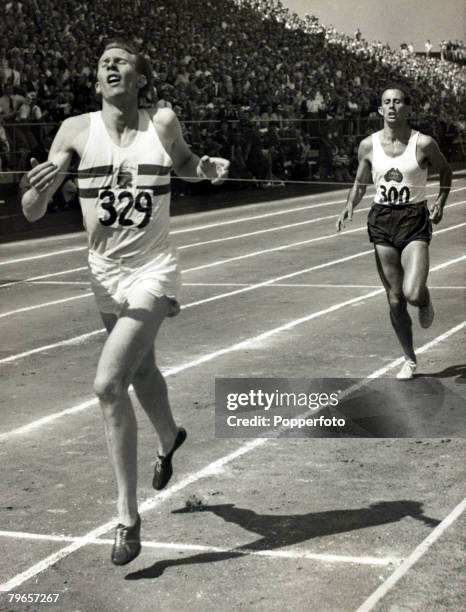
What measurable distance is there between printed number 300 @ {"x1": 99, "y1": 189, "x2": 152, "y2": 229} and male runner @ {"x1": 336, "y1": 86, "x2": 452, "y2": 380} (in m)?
3.57

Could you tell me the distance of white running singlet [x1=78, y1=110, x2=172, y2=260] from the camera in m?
5.01

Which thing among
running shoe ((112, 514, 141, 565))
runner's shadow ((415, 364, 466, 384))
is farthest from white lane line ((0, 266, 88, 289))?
running shoe ((112, 514, 141, 565))

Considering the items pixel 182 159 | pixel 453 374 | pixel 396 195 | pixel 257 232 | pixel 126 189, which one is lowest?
pixel 257 232

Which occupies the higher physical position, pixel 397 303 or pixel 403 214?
pixel 403 214

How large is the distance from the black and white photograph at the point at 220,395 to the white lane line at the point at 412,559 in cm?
2

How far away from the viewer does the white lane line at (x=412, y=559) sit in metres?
4.43

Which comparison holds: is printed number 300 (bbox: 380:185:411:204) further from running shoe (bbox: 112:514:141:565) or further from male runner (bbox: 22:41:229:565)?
running shoe (bbox: 112:514:141:565)

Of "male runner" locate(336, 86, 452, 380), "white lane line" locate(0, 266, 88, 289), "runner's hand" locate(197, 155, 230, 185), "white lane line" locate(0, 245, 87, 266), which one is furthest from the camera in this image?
"white lane line" locate(0, 245, 87, 266)

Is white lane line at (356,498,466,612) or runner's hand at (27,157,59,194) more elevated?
runner's hand at (27,157,59,194)

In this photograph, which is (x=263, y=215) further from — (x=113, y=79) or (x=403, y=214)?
(x=113, y=79)

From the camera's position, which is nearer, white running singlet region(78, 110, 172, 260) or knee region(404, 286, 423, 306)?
white running singlet region(78, 110, 172, 260)

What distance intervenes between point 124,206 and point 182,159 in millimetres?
320

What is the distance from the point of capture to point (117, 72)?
16.0 ft

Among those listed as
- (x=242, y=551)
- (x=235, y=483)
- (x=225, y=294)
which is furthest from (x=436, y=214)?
(x=225, y=294)
